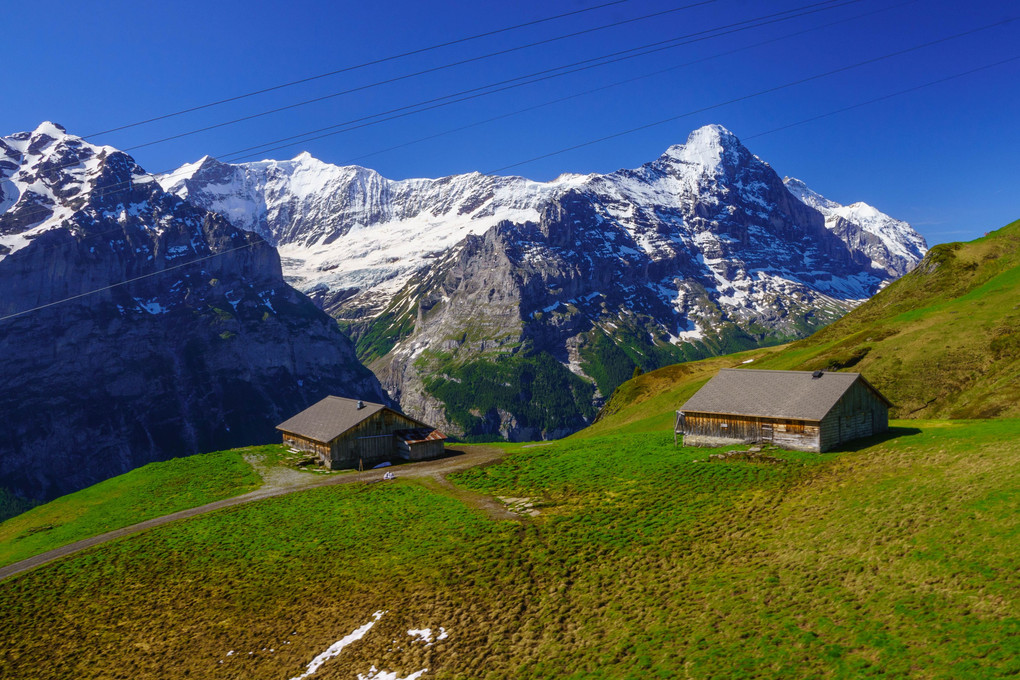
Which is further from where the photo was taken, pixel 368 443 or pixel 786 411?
pixel 368 443

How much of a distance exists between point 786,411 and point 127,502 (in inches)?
2674

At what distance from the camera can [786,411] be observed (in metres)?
51.9

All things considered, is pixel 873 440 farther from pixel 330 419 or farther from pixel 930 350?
pixel 330 419

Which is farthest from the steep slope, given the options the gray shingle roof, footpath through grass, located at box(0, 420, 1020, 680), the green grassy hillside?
the gray shingle roof

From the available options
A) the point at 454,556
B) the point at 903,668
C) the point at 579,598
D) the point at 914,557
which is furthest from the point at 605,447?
the point at 903,668

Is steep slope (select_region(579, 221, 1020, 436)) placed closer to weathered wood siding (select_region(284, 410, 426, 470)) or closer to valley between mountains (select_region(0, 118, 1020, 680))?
valley between mountains (select_region(0, 118, 1020, 680))

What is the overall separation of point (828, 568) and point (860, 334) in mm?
80937

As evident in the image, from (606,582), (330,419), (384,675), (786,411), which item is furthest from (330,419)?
(786,411)

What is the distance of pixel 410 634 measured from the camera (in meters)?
30.8

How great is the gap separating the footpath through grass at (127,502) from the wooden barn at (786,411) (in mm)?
50223

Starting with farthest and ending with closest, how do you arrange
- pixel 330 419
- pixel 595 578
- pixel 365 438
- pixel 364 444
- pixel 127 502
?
pixel 330 419
pixel 365 438
pixel 364 444
pixel 127 502
pixel 595 578

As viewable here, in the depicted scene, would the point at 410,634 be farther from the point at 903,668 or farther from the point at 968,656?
the point at 968,656

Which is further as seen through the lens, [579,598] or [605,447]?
[605,447]

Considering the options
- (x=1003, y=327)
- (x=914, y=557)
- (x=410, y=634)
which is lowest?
(x=410, y=634)
